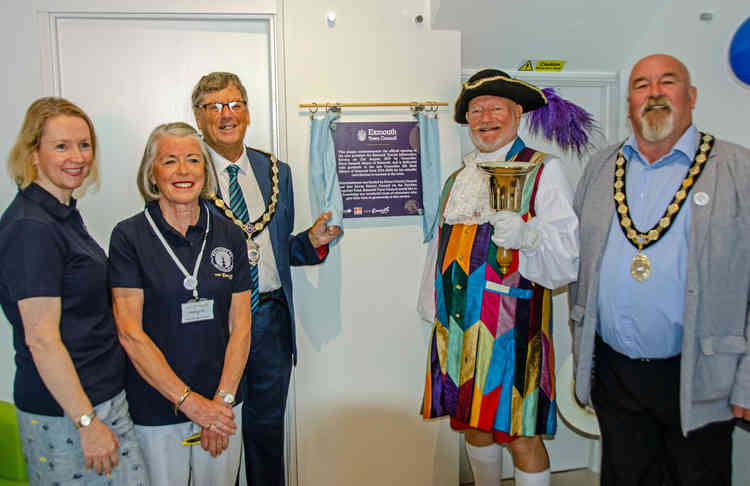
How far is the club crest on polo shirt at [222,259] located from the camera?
1964mm

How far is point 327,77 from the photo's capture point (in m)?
2.77

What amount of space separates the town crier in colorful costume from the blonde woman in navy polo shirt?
1.34 m

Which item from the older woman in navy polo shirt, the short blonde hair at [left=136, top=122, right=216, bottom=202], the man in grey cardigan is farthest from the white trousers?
the man in grey cardigan

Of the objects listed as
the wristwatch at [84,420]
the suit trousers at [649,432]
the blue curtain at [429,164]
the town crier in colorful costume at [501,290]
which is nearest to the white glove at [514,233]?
the town crier in colorful costume at [501,290]

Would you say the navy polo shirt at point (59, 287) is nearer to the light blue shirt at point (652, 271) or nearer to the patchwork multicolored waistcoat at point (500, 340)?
the patchwork multicolored waistcoat at point (500, 340)

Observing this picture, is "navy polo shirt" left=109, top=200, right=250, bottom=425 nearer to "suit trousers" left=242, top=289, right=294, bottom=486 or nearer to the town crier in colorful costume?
"suit trousers" left=242, top=289, right=294, bottom=486

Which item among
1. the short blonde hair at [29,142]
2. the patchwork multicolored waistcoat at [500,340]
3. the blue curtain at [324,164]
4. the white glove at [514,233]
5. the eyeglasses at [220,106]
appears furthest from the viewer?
the blue curtain at [324,164]

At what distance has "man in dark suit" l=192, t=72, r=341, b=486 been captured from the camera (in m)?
2.42

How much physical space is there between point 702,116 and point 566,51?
0.81 m

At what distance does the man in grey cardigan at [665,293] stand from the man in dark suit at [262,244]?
1.27m

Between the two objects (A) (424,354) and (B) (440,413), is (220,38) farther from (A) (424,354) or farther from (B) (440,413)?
(B) (440,413)

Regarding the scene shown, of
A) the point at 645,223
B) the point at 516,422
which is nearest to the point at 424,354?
the point at 516,422

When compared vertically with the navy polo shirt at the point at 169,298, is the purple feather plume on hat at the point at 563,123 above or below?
above

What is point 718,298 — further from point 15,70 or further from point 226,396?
point 15,70
